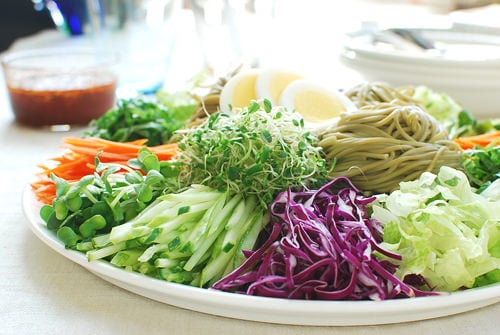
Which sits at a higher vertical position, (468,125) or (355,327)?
(355,327)

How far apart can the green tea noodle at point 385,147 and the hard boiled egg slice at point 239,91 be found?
0.41 metres

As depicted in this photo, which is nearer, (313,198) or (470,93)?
(313,198)

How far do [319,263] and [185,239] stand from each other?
1.28ft

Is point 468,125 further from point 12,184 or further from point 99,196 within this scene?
point 12,184

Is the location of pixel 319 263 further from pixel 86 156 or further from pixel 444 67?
pixel 444 67

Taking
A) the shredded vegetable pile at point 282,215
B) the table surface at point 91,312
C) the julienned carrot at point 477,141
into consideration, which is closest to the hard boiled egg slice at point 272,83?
the shredded vegetable pile at point 282,215

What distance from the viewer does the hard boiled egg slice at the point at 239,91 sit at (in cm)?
246

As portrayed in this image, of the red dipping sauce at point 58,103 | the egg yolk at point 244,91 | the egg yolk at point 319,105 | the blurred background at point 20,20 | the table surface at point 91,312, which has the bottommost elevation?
the blurred background at point 20,20

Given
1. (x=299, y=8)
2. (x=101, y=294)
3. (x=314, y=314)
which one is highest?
(x=314, y=314)

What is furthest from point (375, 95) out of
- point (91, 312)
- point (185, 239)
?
point (91, 312)

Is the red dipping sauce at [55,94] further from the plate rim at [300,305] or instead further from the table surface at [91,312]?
the plate rim at [300,305]

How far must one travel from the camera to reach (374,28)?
388 centimetres

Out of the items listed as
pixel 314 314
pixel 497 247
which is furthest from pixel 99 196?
pixel 497 247

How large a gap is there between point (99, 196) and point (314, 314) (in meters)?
0.78
